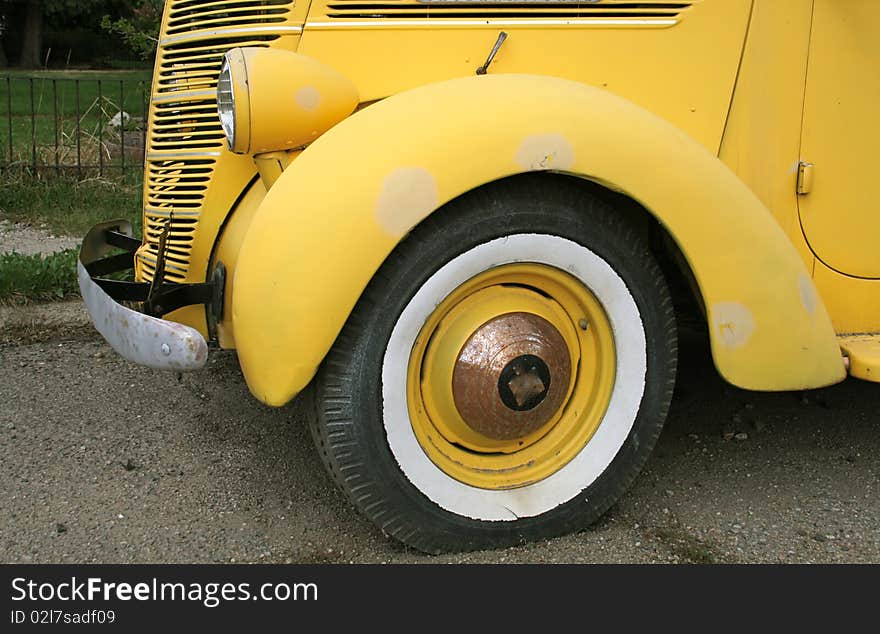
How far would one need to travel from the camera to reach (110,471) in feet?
9.87

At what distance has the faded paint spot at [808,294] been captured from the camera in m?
2.51

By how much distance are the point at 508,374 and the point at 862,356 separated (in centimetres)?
102

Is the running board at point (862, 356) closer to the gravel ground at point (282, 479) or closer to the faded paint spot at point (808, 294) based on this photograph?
the faded paint spot at point (808, 294)

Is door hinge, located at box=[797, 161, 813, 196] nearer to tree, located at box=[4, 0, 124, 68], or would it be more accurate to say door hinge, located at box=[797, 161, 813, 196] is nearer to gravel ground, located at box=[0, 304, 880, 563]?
gravel ground, located at box=[0, 304, 880, 563]

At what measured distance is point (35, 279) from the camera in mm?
4371

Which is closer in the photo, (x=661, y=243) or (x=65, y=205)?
(x=661, y=243)

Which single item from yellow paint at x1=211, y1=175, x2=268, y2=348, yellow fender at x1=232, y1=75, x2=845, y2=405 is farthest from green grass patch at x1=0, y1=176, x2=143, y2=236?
yellow fender at x1=232, y1=75, x2=845, y2=405

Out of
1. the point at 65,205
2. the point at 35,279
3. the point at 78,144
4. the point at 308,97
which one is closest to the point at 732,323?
the point at 308,97

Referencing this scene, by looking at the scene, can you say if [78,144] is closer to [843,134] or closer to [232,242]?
[232,242]

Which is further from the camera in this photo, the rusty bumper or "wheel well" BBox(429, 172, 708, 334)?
"wheel well" BBox(429, 172, 708, 334)

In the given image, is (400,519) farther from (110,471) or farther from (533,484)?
(110,471)

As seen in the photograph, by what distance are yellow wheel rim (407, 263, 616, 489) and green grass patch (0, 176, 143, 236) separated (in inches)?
152

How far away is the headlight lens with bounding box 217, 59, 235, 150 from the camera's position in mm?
2410

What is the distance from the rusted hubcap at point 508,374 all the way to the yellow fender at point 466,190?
1.21ft
